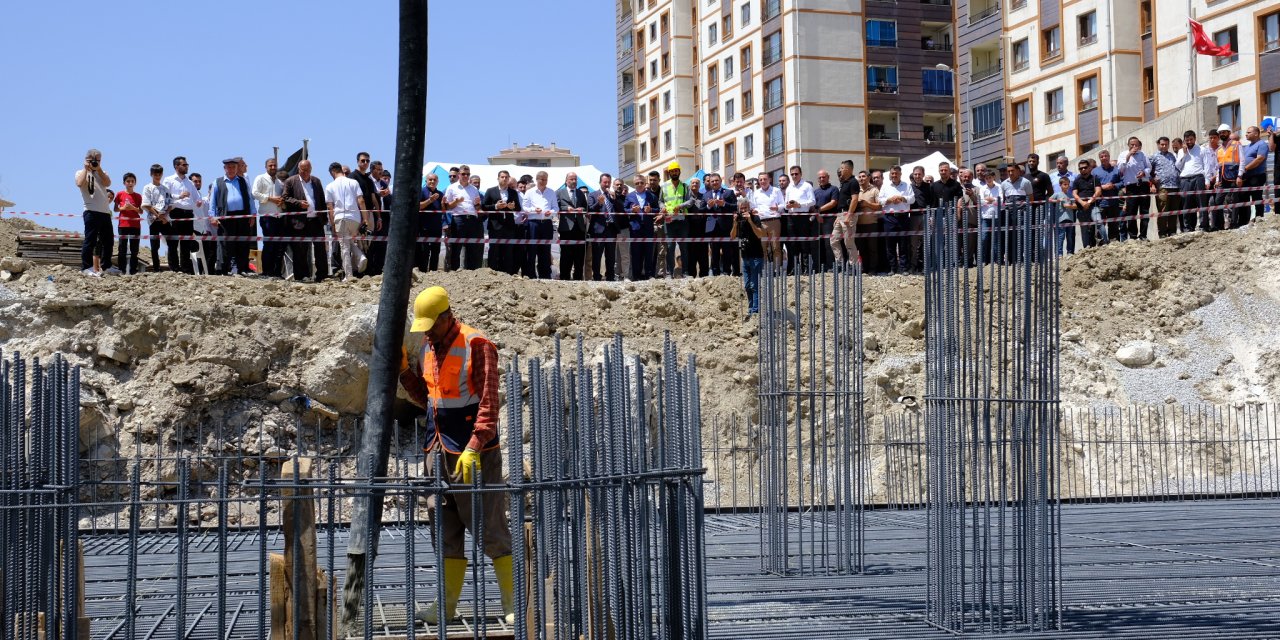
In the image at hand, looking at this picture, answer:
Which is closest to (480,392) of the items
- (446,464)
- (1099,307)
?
(446,464)

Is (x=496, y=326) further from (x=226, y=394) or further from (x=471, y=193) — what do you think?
(x=226, y=394)

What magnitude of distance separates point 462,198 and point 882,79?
4036 centimetres

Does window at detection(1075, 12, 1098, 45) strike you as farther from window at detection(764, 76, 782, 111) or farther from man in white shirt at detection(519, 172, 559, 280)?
man in white shirt at detection(519, 172, 559, 280)

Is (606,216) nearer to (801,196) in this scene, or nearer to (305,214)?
(801,196)

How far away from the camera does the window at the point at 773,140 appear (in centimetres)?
5588

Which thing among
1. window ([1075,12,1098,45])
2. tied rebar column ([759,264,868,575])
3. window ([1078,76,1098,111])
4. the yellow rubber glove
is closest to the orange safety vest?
the yellow rubber glove

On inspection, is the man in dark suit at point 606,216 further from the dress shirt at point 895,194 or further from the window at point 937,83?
the window at point 937,83

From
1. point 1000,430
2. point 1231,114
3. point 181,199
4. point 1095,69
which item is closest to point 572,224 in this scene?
point 181,199

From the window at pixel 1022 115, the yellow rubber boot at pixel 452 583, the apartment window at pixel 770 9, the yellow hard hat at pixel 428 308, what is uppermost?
the apartment window at pixel 770 9

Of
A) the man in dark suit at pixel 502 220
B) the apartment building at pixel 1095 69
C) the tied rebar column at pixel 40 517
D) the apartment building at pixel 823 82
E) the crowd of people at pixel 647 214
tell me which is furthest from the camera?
the apartment building at pixel 823 82

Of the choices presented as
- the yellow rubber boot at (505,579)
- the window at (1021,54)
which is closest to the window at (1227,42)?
the window at (1021,54)

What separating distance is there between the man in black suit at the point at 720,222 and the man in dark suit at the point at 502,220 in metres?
2.80

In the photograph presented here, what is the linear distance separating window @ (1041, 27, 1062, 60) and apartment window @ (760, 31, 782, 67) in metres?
11.1

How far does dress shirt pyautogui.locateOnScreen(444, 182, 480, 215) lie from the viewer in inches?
735
